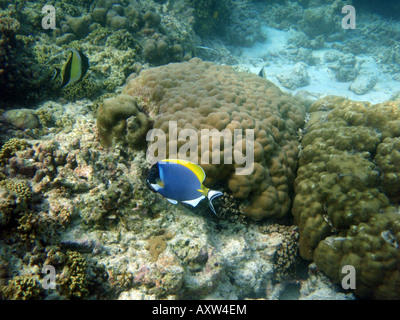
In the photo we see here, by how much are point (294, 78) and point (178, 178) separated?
11774mm

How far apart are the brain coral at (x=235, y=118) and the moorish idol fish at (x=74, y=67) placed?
95 centimetres

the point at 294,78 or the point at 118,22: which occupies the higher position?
the point at 118,22

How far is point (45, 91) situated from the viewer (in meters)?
4.96

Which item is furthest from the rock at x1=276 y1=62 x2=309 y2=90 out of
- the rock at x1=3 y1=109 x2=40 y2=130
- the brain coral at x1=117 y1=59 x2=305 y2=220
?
the rock at x1=3 y1=109 x2=40 y2=130

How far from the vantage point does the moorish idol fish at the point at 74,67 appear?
130 inches

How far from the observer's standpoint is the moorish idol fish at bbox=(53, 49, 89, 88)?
3299mm

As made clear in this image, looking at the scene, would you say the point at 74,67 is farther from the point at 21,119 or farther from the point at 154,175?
the point at 154,175

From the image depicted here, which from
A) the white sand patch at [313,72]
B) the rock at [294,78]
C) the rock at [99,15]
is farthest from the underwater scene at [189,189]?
the white sand patch at [313,72]

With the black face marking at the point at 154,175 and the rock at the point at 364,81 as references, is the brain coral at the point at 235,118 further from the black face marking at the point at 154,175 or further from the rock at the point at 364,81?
the rock at the point at 364,81

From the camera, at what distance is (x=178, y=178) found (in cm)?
218

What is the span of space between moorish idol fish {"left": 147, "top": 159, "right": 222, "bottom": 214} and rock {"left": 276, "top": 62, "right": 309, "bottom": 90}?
11.1m

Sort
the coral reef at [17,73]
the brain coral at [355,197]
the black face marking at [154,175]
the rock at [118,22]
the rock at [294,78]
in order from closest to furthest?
the black face marking at [154,175] < the brain coral at [355,197] < the coral reef at [17,73] < the rock at [118,22] < the rock at [294,78]

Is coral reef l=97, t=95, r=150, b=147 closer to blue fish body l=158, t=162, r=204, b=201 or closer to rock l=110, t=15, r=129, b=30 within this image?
blue fish body l=158, t=162, r=204, b=201

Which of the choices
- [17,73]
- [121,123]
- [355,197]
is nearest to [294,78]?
[355,197]
